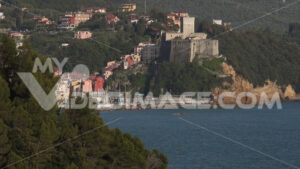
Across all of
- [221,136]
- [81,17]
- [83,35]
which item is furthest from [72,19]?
[221,136]

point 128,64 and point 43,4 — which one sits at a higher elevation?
point 43,4

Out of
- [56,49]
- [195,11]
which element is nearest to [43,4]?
[195,11]

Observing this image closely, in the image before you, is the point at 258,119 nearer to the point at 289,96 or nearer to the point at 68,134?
the point at 289,96

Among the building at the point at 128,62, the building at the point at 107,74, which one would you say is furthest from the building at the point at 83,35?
the building at the point at 107,74

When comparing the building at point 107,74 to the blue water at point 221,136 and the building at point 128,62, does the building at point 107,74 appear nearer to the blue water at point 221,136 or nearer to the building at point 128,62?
the building at point 128,62

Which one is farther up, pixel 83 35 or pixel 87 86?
pixel 83 35

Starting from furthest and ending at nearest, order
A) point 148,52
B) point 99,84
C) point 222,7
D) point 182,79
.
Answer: point 222,7
point 148,52
point 182,79
point 99,84

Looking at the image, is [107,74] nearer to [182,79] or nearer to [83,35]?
[182,79]

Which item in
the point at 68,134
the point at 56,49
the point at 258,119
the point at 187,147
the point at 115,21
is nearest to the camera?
the point at 68,134

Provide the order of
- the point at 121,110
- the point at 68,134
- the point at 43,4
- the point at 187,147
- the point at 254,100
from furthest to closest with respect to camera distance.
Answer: the point at 43,4 → the point at 254,100 → the point at 121,110 → the point at 187,147 → the point at 68,134
